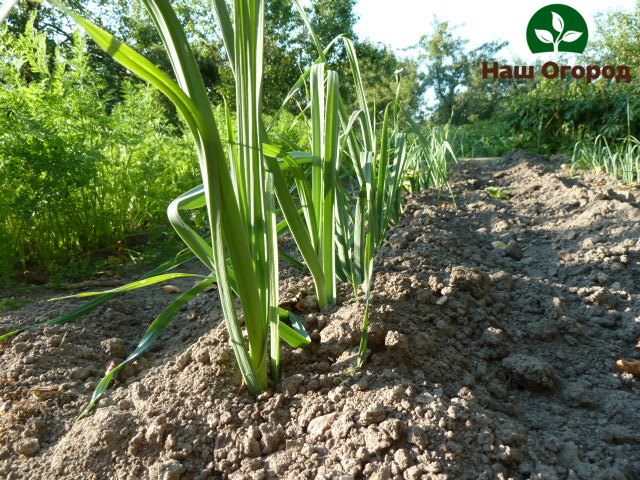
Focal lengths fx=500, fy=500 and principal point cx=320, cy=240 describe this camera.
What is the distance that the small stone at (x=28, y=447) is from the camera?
3.88ft

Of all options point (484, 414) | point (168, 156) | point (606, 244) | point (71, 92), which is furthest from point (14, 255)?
point (606, 244)

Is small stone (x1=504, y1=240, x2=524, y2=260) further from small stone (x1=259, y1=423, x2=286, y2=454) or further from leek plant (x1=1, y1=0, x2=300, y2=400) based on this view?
small stone (x1=259, y1=423, x2=286, y2=454)

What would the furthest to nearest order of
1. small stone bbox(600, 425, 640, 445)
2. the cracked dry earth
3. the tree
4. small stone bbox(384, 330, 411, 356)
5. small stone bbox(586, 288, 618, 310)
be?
the tree < small stone bbox(586, 288, 618, 310) < small stone bbox(384, 330, 411, 356) < small stone bbox(600, 425, 640, 445) < the cracked dry earth

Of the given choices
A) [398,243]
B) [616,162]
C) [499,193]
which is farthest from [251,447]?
[616,162]

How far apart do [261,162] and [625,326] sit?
1471 mm

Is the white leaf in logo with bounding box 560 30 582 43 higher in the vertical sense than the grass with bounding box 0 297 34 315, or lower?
higher

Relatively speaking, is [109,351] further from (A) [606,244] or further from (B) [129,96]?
(A) [606,244]

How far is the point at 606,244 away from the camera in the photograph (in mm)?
2586

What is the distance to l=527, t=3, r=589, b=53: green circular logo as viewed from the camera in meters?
6.50

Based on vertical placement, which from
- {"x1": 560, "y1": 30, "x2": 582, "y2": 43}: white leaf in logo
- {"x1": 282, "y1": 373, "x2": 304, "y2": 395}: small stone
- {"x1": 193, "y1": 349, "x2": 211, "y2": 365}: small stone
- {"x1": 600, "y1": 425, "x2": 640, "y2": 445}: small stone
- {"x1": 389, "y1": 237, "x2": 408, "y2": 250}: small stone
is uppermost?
{"x1": 560, "y1": 30, "x2": 582, "y2": 43}: white leaf in logo

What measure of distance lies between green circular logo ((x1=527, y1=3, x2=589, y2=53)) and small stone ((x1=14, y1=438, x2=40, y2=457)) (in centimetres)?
683

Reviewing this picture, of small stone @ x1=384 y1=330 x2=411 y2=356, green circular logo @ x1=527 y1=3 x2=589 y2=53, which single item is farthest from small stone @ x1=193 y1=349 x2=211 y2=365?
green circular logo @ x1=527 y1=3 x2=589 y2=53

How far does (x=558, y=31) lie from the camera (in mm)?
6578

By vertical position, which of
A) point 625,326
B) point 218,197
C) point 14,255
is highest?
point 218,197
